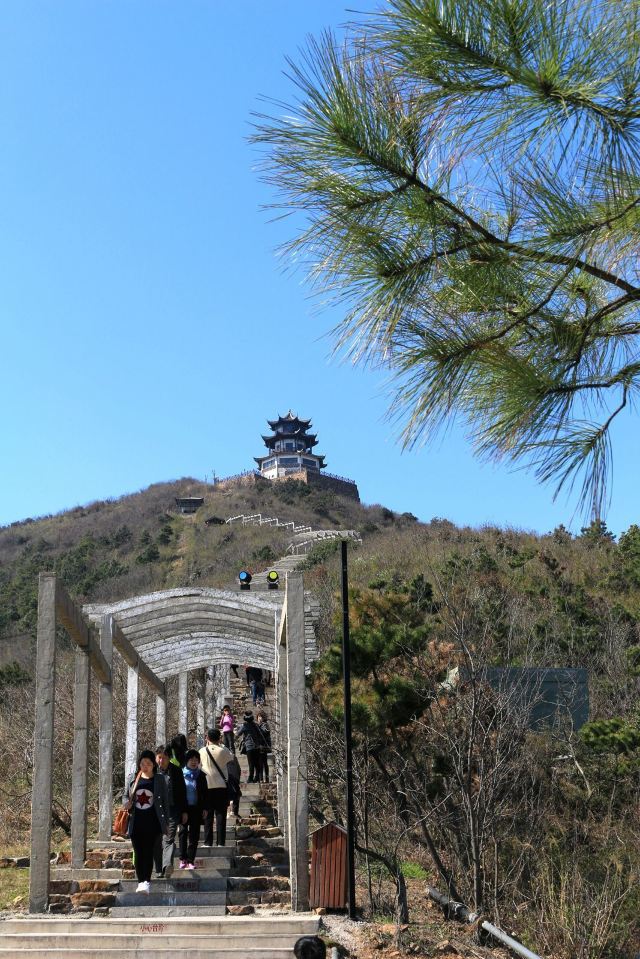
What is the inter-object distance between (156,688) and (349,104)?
14.0 metres

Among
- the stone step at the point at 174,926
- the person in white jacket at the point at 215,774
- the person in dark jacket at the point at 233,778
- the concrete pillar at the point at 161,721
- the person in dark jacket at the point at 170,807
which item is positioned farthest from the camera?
A: the concrete pillar at the point at 161,721

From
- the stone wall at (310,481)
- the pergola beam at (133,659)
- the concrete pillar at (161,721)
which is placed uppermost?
the stone wall at (310,481)

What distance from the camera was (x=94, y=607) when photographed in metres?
13.0

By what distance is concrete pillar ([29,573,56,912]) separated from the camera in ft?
31.1

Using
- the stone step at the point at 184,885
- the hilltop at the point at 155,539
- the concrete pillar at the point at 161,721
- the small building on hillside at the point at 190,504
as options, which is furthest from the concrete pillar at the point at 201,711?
→ the small building on hillside at the point at 190,504

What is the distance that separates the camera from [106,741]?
13188 millimetres

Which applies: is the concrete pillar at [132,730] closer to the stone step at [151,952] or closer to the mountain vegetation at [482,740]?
the mountain vegetation at [482,740]

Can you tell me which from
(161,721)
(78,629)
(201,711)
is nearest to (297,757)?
(78,629)

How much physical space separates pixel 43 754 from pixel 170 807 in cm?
152

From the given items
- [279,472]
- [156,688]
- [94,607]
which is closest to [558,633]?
[156,688]

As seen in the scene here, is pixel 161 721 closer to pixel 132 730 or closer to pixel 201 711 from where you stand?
pixel 132 730

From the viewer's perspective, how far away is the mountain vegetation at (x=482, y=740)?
1045cm

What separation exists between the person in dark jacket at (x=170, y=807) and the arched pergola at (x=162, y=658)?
3.58 ft

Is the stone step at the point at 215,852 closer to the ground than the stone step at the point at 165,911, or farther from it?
farther from it
